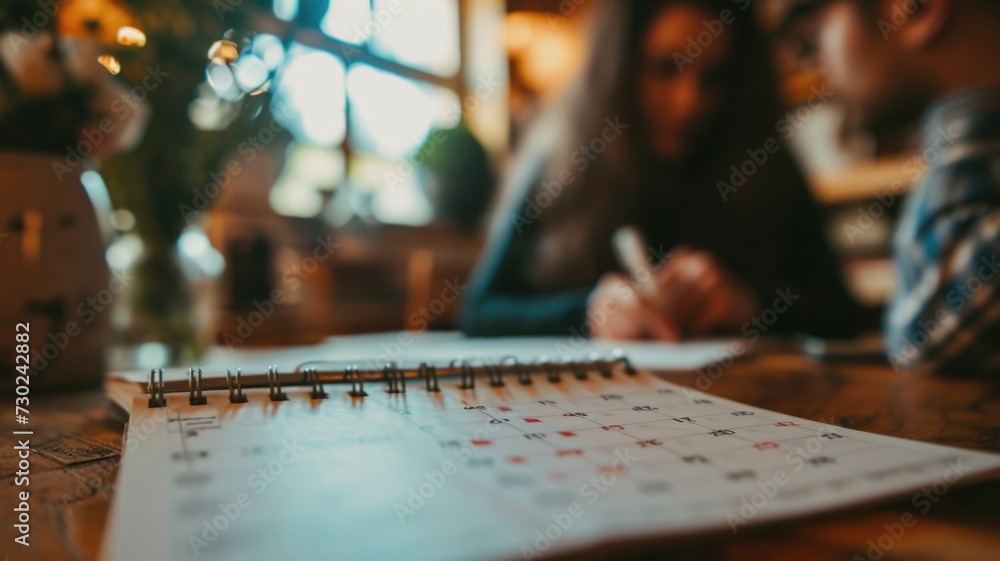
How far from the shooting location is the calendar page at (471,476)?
0.14 meters

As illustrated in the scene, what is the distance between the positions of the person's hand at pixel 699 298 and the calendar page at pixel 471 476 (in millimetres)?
498

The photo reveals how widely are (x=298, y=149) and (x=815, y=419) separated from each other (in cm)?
178

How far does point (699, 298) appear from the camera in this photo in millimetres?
807

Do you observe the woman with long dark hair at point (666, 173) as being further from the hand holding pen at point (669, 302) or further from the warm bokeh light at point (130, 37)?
the warm bokeh light at point (130, 37)

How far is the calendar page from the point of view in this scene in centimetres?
14

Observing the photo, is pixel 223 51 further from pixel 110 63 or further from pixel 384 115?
pixel 384 115

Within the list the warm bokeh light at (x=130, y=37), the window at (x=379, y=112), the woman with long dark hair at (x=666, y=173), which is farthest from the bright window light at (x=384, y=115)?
the warm bokeh light at (x=130, y=37)

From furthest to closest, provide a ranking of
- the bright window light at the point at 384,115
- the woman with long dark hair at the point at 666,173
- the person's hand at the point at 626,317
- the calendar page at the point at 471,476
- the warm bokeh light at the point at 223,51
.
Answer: the bright window light at the point at 384,115
the woman with long dark hair at the point at 666,173
the person's hand at the point at 626,317
the warm bokeh light at the point at 223,51
the calendar page at the point at 471,476

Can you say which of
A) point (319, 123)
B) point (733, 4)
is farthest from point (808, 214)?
point (319, 123)

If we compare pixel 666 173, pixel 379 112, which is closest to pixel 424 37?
pixel 379 112

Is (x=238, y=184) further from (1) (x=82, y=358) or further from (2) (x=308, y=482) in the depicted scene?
(2) (x=308, y=482)

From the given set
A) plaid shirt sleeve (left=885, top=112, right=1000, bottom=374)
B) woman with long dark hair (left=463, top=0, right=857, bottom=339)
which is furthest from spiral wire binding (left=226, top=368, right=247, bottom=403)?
woman with long dark hair (left=463, top=0, right=857, bottom=339)

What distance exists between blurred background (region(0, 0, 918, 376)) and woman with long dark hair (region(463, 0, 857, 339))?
0.16 metres

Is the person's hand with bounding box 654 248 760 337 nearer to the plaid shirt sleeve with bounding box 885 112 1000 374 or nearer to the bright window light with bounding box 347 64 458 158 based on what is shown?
the plaid shirt sleeve with bounding box 885 112 1000 374
